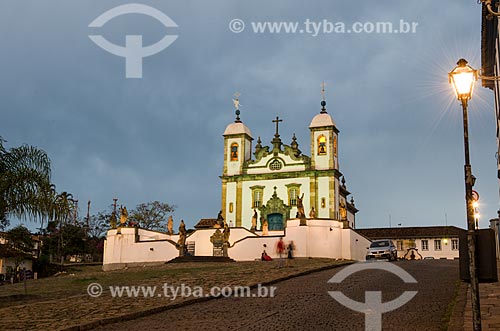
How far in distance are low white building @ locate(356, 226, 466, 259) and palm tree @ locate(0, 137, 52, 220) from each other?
204 feet

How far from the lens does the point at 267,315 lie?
12875 millimetres

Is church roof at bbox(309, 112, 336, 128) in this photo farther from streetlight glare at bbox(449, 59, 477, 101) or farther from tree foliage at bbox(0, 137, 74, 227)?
streetlight glare at bbox(449, 59, 477, 101)

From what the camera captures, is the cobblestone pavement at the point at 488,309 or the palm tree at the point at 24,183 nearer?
the cobblestone pavement at the point at 488,309

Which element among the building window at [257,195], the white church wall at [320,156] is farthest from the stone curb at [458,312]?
the building window at [257,195]

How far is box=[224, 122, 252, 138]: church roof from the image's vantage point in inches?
2250

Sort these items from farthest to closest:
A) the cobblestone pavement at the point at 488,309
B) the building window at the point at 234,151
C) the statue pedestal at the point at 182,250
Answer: the building window at the point at 234,151 → the statue pedestal at the point at 182,250 → the cobblestone pavement at the point at 488,309

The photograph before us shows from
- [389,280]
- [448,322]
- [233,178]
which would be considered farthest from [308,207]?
[448,322]

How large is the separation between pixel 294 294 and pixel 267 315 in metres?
3.48

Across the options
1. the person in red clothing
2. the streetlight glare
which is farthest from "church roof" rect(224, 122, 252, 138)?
the streetlight glare

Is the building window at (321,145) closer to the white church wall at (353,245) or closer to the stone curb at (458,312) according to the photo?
the white church wall at (353,245)

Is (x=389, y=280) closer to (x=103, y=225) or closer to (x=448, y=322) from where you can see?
(x=448, y=322)

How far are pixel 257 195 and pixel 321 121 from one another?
810cm

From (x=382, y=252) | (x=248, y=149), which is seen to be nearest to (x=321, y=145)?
(x=248, y=149)

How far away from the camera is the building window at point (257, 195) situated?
179ft
